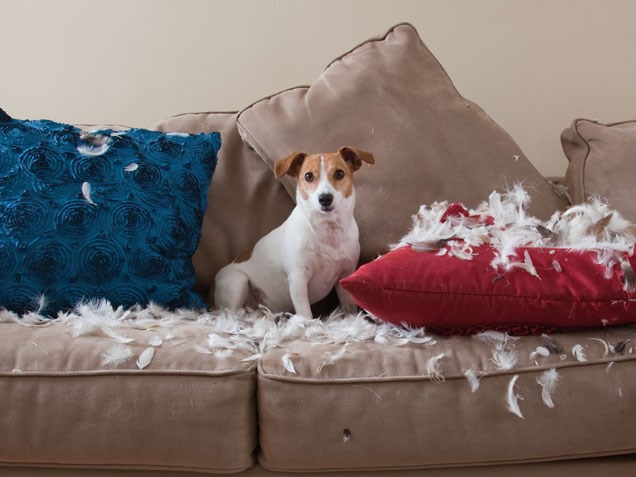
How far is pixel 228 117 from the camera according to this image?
5.94 ft

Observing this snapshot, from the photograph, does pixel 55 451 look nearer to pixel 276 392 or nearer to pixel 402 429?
pixel 276 392

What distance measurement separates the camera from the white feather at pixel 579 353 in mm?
1023

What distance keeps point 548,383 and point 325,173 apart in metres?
0.75

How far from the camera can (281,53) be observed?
2092mm

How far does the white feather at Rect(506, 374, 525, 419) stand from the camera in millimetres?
992

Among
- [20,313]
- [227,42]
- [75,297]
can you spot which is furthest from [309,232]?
[227,42]

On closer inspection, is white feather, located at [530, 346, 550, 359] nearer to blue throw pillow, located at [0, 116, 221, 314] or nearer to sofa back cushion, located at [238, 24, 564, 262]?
sofa back cushion, located at [238, 24, 564, 262]

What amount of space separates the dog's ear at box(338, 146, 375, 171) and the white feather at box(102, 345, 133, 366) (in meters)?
0.74

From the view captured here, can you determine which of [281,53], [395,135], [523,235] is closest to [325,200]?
[395,135]

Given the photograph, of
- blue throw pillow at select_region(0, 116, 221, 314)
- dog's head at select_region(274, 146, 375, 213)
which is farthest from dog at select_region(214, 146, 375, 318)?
blue throw pillow at select_region(0, 116, 221, 314)

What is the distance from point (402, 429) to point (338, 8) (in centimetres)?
154

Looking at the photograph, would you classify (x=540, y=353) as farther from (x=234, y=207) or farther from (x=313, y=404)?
(x=234, y=207)

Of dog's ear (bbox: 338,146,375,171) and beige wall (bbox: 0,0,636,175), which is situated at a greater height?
beige wall (bbox: 0,0,636,175)

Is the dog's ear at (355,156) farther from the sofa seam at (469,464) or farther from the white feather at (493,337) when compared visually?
the sofa seam at (469,464)
